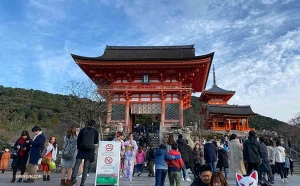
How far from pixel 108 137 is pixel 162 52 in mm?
13103

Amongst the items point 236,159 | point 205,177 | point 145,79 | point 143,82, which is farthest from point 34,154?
point 145,79

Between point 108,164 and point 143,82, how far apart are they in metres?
16.3

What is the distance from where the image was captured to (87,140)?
6.87 meters

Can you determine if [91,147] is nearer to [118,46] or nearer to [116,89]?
[116,89]

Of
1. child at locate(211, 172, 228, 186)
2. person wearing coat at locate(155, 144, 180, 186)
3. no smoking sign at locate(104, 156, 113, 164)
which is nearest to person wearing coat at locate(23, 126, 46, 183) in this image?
no smoking sign at locate(104, 156, 113, 164)

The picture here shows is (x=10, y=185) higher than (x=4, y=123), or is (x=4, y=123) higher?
(x=4, y=123)

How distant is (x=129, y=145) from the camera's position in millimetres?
9406

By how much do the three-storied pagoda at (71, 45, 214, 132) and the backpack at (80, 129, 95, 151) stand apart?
15.4 m

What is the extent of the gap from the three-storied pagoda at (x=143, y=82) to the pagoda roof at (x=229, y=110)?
1825cm

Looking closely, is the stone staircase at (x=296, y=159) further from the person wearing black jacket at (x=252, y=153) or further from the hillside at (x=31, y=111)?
the hillside at (x=31, y=111)

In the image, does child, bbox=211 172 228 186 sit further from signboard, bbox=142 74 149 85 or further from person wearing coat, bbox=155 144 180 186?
signboard, bbox=142 74 149 85

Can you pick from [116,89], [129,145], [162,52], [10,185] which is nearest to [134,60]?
[116,89]

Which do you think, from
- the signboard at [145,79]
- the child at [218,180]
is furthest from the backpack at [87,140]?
the signboard at [145,79]

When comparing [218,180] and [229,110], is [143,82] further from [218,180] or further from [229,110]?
[229,110]
